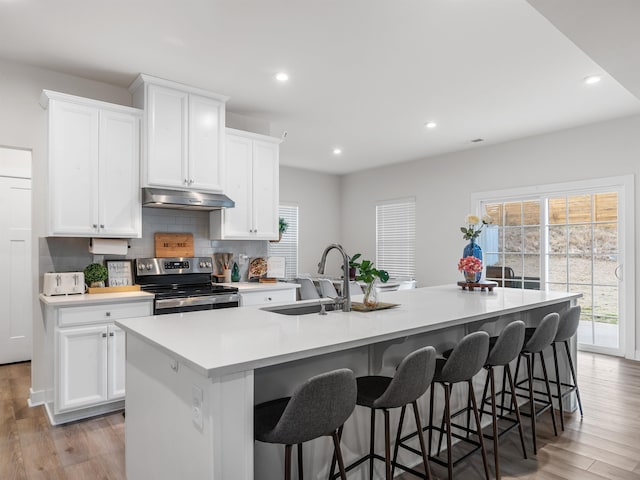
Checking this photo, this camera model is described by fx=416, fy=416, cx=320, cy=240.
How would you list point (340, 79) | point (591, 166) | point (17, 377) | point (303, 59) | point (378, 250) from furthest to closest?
point (378, 250) → point (591, 166) → point (17, 377) → point (340, 79) → point (303, 59)

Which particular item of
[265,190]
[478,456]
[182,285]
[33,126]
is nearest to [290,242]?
[265,190]

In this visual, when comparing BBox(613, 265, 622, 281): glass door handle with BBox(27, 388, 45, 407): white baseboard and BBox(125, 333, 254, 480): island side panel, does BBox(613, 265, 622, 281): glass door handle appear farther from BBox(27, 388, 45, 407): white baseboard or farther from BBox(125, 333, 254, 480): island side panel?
BBox(27, 388, 45, 407): white baseboard

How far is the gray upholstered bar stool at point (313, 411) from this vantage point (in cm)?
143

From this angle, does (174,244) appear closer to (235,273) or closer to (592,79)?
(235,273)

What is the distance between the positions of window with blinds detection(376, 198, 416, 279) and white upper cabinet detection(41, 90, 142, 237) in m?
4.57

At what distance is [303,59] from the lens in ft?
10.7

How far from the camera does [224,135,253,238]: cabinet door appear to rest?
14.1 feet

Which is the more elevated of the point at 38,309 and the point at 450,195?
the point at 450,195

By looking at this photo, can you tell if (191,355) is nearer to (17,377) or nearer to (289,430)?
(289,430)

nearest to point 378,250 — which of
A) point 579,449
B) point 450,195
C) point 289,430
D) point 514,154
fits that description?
point 450,195

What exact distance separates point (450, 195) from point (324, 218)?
2.52 metres

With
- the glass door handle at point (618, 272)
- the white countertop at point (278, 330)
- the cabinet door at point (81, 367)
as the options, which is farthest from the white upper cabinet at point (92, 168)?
the glass door handle at point (618, 272)

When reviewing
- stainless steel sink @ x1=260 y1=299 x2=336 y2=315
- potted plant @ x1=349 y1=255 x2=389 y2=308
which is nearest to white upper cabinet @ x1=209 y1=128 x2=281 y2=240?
stainless steel sink @ x1=260 y1=299 x2=336 y2=315

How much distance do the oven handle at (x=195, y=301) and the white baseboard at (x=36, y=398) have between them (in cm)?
118
